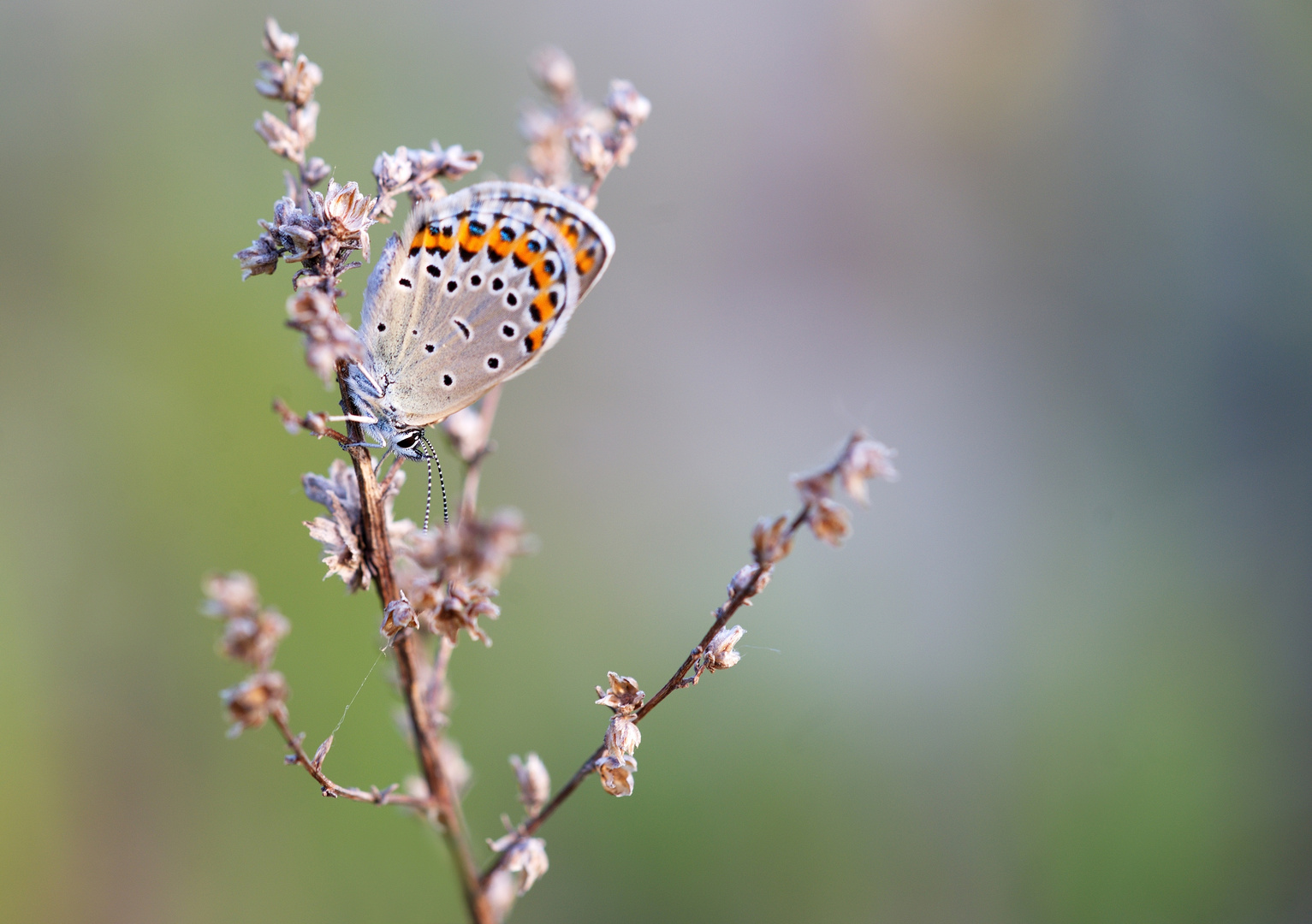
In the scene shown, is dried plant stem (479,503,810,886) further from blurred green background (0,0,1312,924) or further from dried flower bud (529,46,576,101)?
dried flower bud (529,46,576,101)

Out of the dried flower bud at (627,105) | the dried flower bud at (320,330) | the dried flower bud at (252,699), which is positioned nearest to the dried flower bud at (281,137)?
the dried flower bud at (320,330)

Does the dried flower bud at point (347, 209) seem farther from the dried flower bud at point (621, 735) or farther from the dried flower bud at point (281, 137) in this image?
the dried flower bud at point (621, 735)

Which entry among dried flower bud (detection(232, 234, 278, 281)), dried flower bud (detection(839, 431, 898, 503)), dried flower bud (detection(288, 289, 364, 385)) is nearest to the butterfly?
dried flower bud (detection(232, 234, 278, 281))

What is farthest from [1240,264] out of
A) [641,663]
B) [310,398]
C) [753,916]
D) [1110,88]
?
[310,398]

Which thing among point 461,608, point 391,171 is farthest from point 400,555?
point 391,171

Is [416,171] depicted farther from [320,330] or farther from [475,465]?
[475,465]
